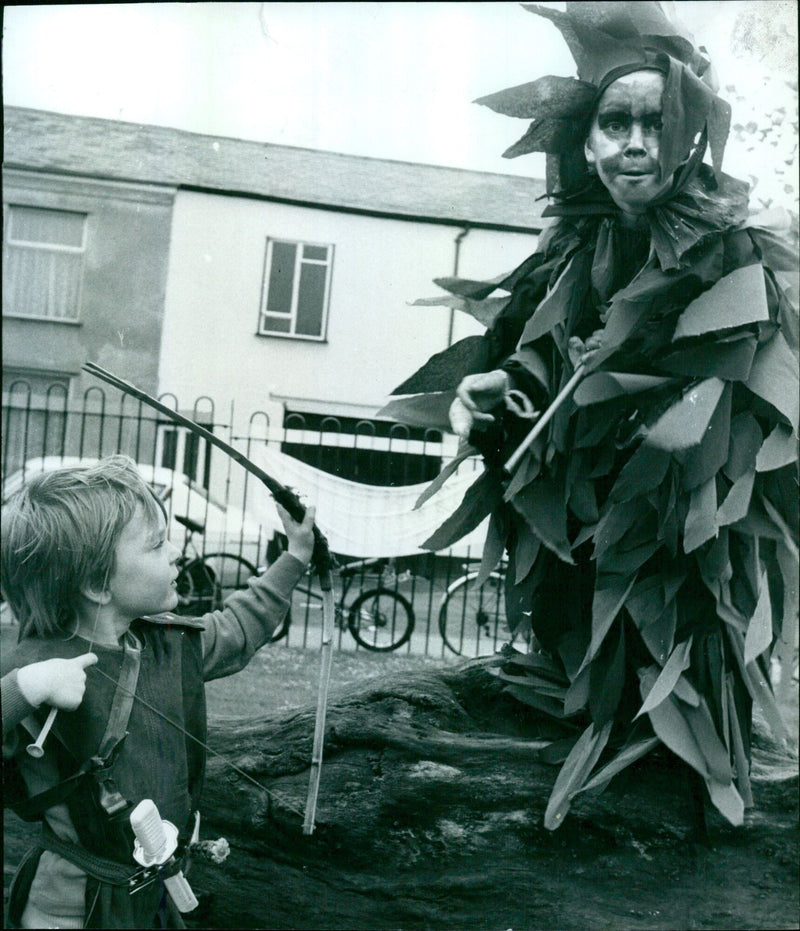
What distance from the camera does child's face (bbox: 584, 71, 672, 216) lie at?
163 cm

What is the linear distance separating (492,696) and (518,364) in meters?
0.63

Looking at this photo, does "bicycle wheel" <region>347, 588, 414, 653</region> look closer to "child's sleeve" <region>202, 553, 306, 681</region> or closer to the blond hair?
"child's sleeve" <region>202, 553, 306, 681</region>

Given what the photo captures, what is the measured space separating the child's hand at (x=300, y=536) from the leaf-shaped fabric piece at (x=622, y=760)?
61 centimetres

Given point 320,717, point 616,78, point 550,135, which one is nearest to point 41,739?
point 320,717

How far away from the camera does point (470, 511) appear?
1.78 metres

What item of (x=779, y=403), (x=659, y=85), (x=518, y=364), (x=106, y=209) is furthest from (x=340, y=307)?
(x=779, y=403)

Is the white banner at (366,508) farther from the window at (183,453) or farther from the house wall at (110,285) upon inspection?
the house wall at (110,285)

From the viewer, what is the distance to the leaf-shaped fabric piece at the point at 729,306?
1625 mm

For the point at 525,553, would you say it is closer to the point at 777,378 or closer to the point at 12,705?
the point at 777,378

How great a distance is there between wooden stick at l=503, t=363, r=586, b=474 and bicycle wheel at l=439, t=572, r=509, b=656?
0.80 feet

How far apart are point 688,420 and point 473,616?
0.53 m

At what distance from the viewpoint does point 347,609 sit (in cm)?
179

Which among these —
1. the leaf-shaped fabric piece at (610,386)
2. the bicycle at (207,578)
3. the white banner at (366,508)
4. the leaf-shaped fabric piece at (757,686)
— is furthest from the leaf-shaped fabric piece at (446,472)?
the leaf-shaped fabric piece at (757,686)

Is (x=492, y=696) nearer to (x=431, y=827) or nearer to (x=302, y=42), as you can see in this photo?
(x=431, y=827)
